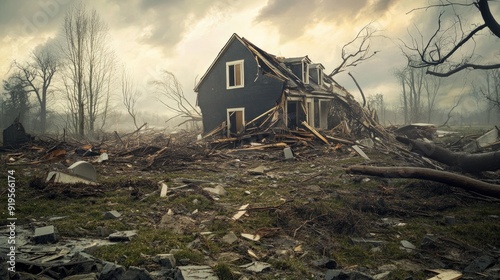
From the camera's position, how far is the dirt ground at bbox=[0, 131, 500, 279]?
3949mm

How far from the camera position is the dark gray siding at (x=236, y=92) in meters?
18.6

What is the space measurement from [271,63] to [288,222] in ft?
54.3

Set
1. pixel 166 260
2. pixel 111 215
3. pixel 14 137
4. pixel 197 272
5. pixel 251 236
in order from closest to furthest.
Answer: pixel 197 272, pixel 166 260, pixel 251 236, pixel 111 215, pixel 14 137

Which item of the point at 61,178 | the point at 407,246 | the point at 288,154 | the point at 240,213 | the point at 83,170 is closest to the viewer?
the point at 407,246

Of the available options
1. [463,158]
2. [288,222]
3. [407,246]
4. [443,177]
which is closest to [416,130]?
[463,158]

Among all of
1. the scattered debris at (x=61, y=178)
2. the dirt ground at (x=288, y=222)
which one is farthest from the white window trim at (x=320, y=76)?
the scattered debris at (x=61, y=178)

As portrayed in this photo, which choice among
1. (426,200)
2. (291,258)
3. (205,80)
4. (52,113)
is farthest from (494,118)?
(52,113)

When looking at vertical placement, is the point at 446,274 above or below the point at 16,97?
below

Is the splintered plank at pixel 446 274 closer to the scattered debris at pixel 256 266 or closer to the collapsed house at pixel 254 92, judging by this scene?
the scattered debris at pixel 256 266

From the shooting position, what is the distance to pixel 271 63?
20.3 meters

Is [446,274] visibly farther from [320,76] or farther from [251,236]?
[320,76]

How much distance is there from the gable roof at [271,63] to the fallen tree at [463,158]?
1043 cm

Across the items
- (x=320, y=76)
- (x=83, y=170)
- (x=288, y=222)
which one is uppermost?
(x=320, y=76)

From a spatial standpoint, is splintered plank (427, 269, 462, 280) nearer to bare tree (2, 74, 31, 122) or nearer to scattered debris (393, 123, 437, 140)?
scattered debris (393, 123, 437, 140)
